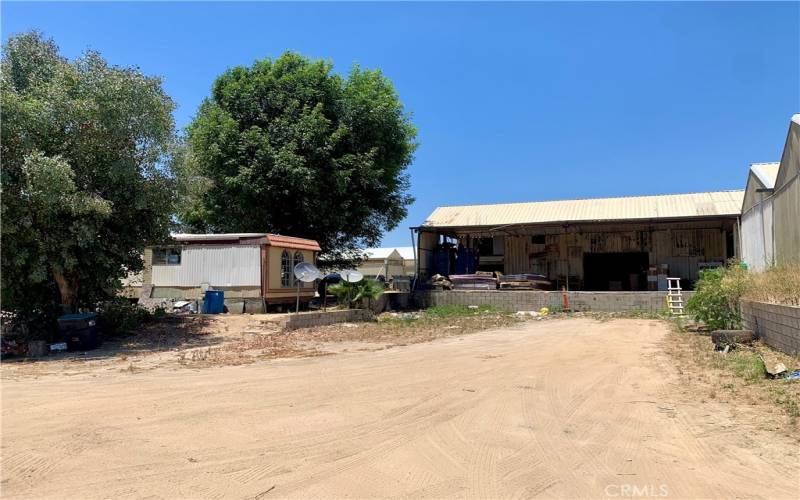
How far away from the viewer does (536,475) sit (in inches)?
177

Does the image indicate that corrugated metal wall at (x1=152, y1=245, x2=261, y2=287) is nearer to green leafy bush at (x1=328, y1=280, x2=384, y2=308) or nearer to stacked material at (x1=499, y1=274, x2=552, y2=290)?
green leafy bush at (x1=328, y1=280, x2=384, y2=308)

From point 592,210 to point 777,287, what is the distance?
2023 centimetres

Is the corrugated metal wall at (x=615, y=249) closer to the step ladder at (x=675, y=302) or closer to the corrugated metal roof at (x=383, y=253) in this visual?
the step ladder at (x=675, y=302)

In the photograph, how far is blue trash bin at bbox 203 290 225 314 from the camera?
19.5m

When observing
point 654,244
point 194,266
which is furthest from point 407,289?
point 654,244

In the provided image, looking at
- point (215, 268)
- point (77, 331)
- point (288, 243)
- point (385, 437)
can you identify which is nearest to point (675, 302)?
point (288, 243)

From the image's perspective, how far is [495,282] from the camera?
2678 cm

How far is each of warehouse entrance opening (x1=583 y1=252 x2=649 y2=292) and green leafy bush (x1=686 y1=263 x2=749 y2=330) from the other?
15497 millimetres

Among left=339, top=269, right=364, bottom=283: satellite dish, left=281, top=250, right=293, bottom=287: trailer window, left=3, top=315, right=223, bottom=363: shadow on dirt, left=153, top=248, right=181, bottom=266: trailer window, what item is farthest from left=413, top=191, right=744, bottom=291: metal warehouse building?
left=3, top=315, right=223, bottom=363: shadow on dirt

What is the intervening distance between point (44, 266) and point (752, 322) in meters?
15.8

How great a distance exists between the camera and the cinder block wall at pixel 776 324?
8742 mm

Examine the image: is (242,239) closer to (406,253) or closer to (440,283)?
(440,283)

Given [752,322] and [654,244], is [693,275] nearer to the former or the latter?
[654,244]
